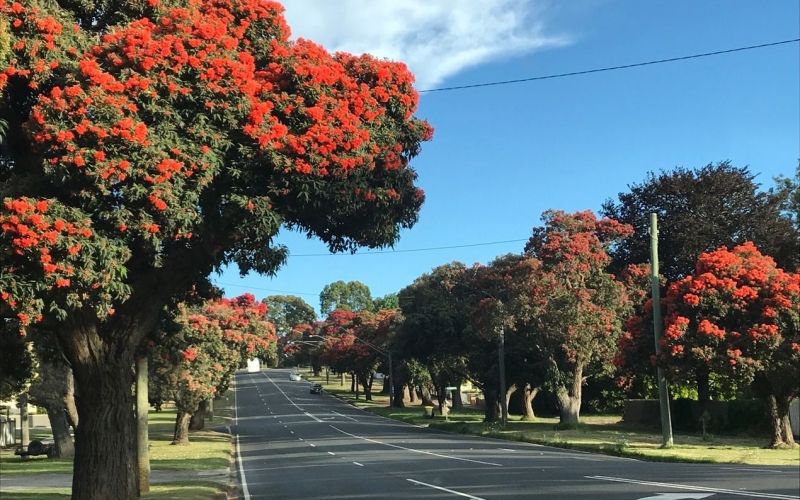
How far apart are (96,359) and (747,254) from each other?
64.4ft

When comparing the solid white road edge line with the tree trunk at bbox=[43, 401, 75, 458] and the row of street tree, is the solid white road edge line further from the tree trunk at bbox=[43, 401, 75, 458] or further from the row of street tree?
the row of street tree

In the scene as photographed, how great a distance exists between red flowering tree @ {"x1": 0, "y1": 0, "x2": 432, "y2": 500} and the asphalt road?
18.4ft

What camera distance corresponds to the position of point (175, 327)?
57.7 feet

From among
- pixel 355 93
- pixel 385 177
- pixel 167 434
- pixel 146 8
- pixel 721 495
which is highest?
pixel 146 8

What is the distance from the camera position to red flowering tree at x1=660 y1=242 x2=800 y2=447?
1914 centimetres

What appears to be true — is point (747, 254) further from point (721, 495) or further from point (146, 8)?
point (146, 8)

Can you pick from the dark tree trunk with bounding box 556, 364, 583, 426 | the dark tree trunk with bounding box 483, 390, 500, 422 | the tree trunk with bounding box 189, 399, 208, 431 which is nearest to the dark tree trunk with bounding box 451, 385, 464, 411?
the dark tree trunk with bounding box 483, 390, 500, 422

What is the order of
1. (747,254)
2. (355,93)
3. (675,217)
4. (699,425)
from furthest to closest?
1. (675,217)
2. (699,425)
3. (747,254)
4. (355,93)

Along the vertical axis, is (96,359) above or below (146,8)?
below

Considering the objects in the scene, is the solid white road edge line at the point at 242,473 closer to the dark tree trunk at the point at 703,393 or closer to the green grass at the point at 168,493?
the green grass at the point at 168,493

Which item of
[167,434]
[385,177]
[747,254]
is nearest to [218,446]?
[167,434]

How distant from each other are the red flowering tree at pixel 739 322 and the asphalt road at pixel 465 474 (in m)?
3.17

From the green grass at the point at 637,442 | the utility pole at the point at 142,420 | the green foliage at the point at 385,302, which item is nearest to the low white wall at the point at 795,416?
the green grass at the point at 637,442

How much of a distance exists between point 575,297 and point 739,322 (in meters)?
17.8
